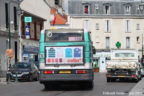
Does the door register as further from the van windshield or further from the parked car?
the van windshield

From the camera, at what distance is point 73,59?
21.9m

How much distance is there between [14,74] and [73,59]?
12.7 metres

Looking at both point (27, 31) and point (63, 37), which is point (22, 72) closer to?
point (63, 37)

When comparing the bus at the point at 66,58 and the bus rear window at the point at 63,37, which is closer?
the bus at the point at 66,58

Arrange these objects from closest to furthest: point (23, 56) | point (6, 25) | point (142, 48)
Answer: point (6, 25) < point (23, 56) < point (142, 48)

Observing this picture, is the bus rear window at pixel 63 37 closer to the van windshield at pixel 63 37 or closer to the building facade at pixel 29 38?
the van windshield at pixel 63 37

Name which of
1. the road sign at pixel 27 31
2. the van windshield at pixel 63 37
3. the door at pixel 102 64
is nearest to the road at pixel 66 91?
the van windshield at pixel 63 37

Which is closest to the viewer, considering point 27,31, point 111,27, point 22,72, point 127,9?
point 22,72

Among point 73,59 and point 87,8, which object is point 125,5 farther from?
point 73,59

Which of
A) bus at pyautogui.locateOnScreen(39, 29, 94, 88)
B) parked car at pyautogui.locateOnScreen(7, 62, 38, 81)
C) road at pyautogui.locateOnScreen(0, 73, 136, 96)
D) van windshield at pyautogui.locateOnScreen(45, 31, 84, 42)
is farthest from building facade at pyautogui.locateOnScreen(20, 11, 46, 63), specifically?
bus at pyautogui.locateOnScreen(39, 29, 94, 88)

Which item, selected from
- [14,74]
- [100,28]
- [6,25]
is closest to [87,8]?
[100,28]

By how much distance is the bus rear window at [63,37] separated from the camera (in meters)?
22.1

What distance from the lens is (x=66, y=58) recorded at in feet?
72.0

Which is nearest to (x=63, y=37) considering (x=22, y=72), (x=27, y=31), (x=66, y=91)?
(x=66, y=91)
